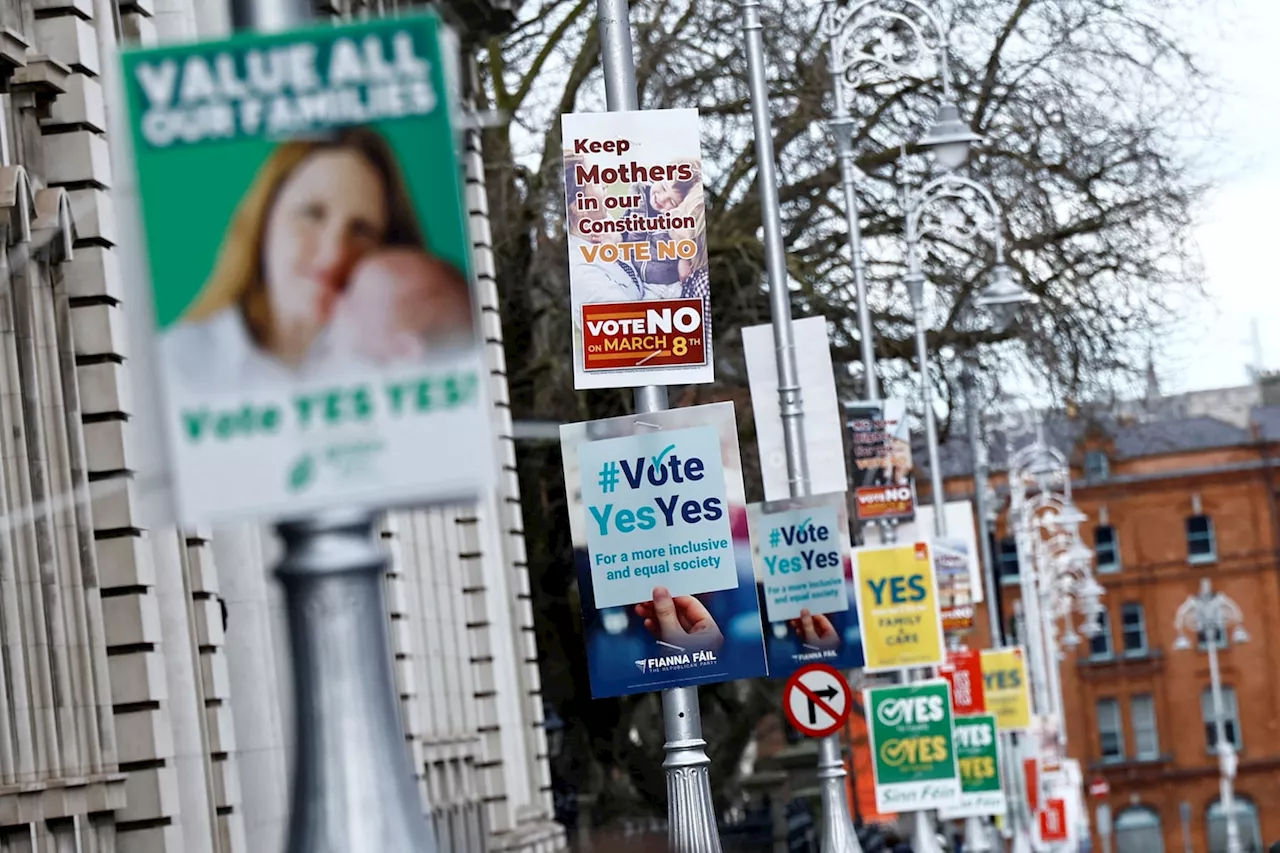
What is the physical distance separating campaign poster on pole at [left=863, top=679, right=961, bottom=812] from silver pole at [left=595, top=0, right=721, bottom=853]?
8711 mm

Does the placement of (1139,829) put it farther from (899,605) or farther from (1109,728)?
(899,605)

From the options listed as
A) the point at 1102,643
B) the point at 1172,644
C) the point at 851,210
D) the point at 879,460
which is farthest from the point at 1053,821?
the point at 1172,644

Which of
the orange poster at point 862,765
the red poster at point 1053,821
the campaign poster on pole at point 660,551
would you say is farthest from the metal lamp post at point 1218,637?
the campaign poster on pole at point 660,551

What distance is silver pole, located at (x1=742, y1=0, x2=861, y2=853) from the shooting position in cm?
1883

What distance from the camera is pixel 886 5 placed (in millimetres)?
32938

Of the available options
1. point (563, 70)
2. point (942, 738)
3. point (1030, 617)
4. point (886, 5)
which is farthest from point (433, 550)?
point (1030, 617)

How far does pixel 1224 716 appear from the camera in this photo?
110 meters

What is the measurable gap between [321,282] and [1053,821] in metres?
42.9

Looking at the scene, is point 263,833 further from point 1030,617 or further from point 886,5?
point 1030,617

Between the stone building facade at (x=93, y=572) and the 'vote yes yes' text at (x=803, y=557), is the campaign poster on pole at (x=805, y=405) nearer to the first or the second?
the 'vote yes yes' text at (x=803, y=557)

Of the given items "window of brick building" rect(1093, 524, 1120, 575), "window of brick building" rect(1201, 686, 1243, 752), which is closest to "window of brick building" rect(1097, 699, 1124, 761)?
"window of brick building" rect(1201, 686, 1243, 752)

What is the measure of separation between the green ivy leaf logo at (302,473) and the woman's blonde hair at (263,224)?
0.76 ft

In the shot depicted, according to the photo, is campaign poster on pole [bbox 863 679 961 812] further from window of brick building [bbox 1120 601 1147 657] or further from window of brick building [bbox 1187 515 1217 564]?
window of brick building [bbox 1187 515 1217 564]

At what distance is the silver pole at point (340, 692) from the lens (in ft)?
15.8
